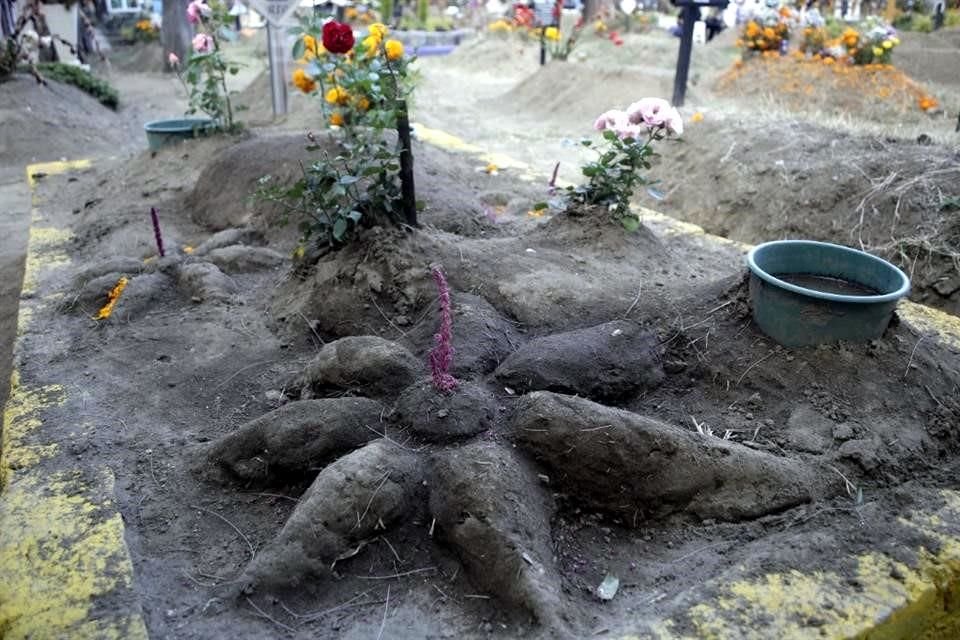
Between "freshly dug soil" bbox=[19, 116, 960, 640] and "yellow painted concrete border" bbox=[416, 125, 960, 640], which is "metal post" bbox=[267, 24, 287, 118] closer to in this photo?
"freshly dug soil" bbox=[19, 116, 960, 640]

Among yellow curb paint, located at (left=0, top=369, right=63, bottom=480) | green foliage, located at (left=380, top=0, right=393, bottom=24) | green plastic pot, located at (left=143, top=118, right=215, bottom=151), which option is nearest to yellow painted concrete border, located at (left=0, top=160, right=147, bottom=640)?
yellow curb paint, located at (left=0, top=369, right=63, bottom=480)

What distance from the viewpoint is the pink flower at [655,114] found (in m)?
3.06

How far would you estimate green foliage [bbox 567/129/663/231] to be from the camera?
3.29 m

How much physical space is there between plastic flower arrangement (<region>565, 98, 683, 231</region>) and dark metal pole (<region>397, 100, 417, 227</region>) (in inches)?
29.6

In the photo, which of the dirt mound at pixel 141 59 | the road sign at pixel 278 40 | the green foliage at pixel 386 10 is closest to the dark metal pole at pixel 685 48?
the road sign at pixel 278 40

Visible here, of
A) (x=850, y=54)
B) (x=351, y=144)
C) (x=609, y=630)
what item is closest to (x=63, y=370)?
(x=351, y=144)

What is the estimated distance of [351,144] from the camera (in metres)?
3.36

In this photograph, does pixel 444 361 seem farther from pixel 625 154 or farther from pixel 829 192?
pixel 829 192

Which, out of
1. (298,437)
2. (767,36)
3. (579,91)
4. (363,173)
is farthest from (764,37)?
(298,437)

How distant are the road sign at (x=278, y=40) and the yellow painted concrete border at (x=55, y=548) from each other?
18.1ft

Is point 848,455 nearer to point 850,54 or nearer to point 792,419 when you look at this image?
point 792,419

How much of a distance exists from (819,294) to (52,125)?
938 centimetres

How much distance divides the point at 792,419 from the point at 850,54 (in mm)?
8522

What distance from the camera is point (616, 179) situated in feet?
11.2
